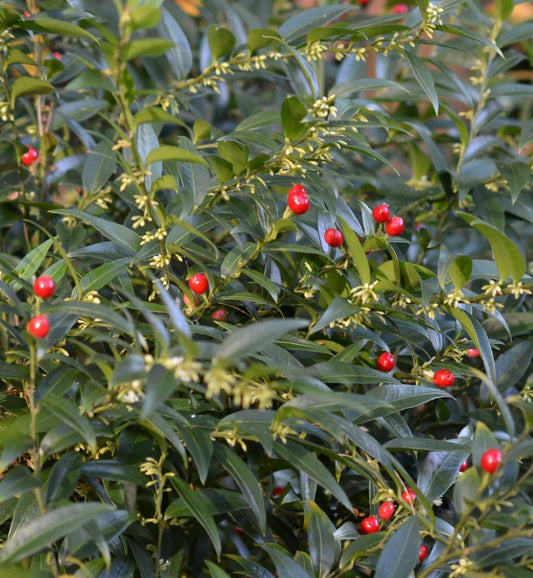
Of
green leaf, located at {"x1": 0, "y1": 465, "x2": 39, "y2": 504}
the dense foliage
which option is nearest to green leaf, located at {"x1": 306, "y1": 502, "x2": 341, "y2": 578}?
the dense foliage

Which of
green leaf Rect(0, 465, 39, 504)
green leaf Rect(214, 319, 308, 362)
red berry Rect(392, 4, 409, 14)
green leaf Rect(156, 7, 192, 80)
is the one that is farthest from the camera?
red berry Rect(392, 4, 409, 14)

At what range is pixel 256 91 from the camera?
1566mm

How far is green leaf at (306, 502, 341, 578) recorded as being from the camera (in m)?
0.67

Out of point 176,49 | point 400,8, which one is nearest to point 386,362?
point 176,49

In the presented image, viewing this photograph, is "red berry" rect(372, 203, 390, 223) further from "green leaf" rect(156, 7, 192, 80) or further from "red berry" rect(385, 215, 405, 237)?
"green leaf" rect(156, 7, 192, 80)

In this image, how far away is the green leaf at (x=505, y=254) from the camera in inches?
25.6

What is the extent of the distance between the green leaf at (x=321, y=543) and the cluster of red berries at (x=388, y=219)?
268mm

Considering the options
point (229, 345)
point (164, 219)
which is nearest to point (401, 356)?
point (164, 219)

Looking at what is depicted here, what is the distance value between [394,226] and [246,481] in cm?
28

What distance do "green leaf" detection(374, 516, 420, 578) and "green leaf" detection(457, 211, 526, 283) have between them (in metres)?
0.25

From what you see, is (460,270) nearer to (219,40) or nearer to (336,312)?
(336,312)

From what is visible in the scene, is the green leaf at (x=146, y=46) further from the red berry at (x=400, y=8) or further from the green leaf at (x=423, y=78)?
the red berry at (x=400, y=8)

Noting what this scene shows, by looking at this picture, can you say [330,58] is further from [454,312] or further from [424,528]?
[424,528]

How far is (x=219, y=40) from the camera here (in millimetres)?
897
